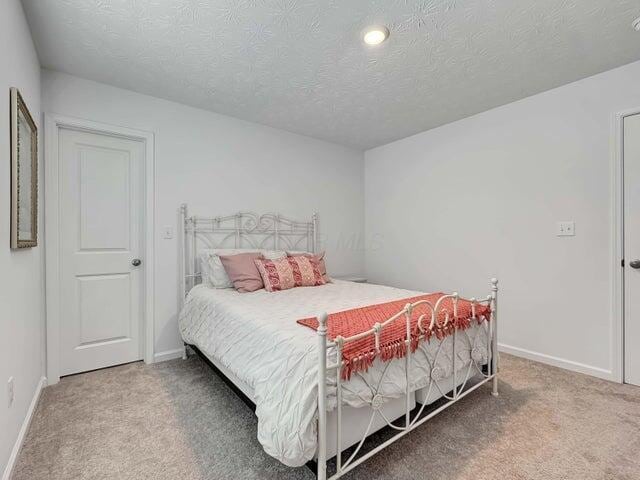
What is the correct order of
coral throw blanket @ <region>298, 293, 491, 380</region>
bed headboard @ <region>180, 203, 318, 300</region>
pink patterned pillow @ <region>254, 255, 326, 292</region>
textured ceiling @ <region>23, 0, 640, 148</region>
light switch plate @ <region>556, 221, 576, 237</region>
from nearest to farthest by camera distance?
coral throw blanket @ <region>298, 293, 491, 380</region> < textured ceiling @ <region>23, 0, 640, 148</region> < light switch plate @ <region>556, 221, 576, 237</region> < pink patterned pillow @ <region>254, 255, 326, 292</region> < bed headboard @ <region>180, 203, 318, 300</region>

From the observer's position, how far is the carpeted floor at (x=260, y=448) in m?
1.46

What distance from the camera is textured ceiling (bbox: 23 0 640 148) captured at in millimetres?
1742

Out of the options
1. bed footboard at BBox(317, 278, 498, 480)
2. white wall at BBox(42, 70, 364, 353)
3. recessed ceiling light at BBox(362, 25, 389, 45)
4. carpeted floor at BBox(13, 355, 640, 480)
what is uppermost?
recessed ceiling light at BBox(362, 25, 389, 45)

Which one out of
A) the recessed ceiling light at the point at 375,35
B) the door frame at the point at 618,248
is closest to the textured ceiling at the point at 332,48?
the recessed ceiling light at the point at 375,35

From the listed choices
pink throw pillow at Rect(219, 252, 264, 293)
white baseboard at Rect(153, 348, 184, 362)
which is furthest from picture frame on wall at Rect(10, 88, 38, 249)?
white baseboard at Rect(153, 348, 184, 362)

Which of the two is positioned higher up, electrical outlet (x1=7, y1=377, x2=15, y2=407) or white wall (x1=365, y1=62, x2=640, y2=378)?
white wall (x1=365, y1=62, x2=640, y2=378)

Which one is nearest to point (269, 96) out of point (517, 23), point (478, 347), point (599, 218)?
point (517, 23)

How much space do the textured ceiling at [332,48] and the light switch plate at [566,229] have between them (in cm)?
115

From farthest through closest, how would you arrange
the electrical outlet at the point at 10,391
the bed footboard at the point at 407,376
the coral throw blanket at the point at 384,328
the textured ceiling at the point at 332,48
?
the textured ceiling at the point at 332,48
the electrical outlet at the point at 10,391
the coral throw blanket at the point at 384,328
the bed footboard at the point at 407,376

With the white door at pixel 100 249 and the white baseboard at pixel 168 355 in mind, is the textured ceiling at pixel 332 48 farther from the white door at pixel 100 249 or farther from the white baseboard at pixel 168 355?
the white baseboard at pixel 168 355

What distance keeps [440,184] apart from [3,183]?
11.5 ft

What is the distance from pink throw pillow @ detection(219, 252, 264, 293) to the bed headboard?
429mm

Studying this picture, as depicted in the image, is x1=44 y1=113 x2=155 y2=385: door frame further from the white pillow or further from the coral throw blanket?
the coral throw blanket

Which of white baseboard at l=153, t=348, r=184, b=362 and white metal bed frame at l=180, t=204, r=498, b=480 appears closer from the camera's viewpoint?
Answer: white metal bed frame at l=180, t=204, r=498, b=480
